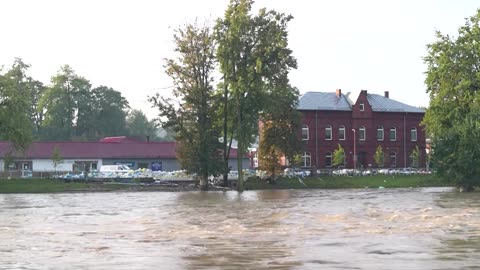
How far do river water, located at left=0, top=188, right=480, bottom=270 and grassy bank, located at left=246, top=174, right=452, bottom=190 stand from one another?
127ft

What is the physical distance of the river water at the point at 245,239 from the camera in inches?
731

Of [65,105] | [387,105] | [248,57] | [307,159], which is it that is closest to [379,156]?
[307,159]

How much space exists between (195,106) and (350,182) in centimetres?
2061

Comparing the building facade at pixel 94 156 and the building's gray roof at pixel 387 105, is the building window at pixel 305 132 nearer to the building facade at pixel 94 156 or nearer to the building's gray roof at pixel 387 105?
the building facade at pixel 94 156

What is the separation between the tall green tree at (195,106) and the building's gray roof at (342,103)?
29137 mm

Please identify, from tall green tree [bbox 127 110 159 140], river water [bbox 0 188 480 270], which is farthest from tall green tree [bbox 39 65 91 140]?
river water [bbox 0 188 480 270]

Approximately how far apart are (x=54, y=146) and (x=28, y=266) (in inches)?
3184

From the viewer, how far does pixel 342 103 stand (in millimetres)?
105312

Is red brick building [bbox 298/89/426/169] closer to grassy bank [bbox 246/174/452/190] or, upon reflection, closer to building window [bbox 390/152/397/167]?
building window [bbox 390/152/397/167]

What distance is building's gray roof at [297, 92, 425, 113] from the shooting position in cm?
10306

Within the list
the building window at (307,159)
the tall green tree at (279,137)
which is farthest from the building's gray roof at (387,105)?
the tall green tree at (279,137)

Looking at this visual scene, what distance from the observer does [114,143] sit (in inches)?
4031

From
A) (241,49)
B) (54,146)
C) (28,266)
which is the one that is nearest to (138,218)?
(28,266)

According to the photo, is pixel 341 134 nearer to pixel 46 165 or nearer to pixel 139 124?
pixel 46 165
